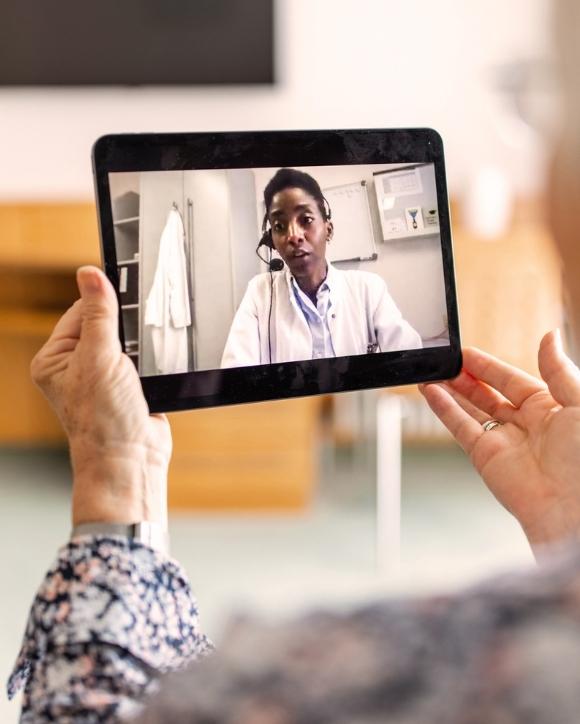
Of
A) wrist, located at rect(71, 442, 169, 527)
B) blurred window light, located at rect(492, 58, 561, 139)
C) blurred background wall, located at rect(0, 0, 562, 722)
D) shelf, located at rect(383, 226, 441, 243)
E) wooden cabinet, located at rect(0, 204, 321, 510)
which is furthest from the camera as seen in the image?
blurred window light, located at rect(492, 58, 561, 139)

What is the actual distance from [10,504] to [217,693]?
2.18 metres

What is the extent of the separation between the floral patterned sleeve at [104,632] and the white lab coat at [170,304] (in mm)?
216

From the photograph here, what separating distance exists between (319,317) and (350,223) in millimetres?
88

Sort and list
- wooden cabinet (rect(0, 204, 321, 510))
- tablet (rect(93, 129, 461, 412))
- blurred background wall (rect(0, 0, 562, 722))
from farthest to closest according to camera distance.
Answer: wooden cabinet (rect(0, 204, 321, 510))
blurred background wall (rect(0, 0, 562, 722))
tablet (rect(93, 129, 461, 412))

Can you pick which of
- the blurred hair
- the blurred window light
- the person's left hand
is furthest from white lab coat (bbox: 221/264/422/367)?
the blurred window light

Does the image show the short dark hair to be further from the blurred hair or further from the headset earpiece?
the blurred hair

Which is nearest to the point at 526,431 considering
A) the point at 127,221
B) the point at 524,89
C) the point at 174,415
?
the point at 127,221

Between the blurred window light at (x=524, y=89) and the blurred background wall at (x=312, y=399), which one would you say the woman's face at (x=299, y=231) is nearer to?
the blurred background wall at (x=312, y=399)

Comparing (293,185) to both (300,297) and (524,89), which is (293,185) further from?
(524,89)

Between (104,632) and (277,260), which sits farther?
(277,260)

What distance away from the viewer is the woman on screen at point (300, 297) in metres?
0.80

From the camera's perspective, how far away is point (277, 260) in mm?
806

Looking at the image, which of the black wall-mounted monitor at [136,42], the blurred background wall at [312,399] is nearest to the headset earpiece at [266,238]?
the blurred background wall at [312,399]

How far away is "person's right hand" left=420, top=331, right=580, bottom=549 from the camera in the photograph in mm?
717
